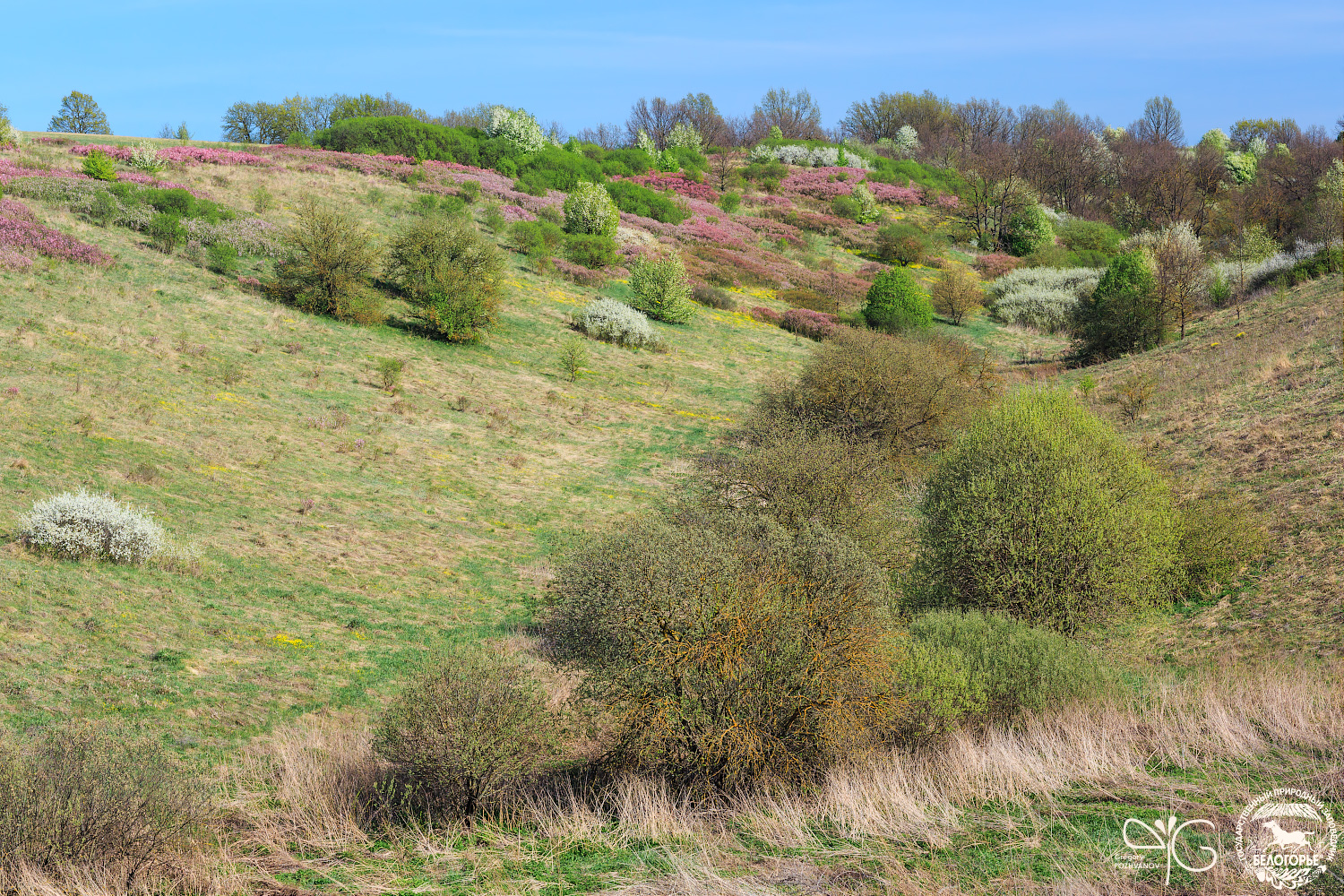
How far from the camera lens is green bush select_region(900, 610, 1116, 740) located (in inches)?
373

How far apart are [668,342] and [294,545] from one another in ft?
70.5

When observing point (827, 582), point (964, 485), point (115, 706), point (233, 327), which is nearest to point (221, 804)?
point (115, 706)

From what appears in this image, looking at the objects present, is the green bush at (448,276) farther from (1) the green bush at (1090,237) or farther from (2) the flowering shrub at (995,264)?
(1) the green bush at (1090,237)

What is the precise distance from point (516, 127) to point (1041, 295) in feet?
124

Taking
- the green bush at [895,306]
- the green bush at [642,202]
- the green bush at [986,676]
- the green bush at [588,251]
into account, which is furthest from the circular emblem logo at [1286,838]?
the green bush at [642,202]

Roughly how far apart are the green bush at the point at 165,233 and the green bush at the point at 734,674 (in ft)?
83.7

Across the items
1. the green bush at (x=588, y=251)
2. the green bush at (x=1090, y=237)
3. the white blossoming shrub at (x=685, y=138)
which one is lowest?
the green bush at (x=588, y=251)

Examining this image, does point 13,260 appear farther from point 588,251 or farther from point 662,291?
point 588,251

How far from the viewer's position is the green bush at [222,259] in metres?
27.1

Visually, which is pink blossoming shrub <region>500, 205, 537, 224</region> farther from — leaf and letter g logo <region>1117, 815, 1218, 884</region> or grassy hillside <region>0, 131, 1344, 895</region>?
leaf and letter g logo <region>1117, 815, 1218, 884</region>

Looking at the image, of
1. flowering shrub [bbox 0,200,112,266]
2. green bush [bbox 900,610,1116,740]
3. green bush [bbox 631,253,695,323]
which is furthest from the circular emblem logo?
green bush [bbox 631,253,695,323]

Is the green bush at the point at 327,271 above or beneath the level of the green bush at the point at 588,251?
beneath

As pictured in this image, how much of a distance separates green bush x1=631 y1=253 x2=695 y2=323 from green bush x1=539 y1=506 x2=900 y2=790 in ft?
92.0

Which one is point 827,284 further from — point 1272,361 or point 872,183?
point 872,183
